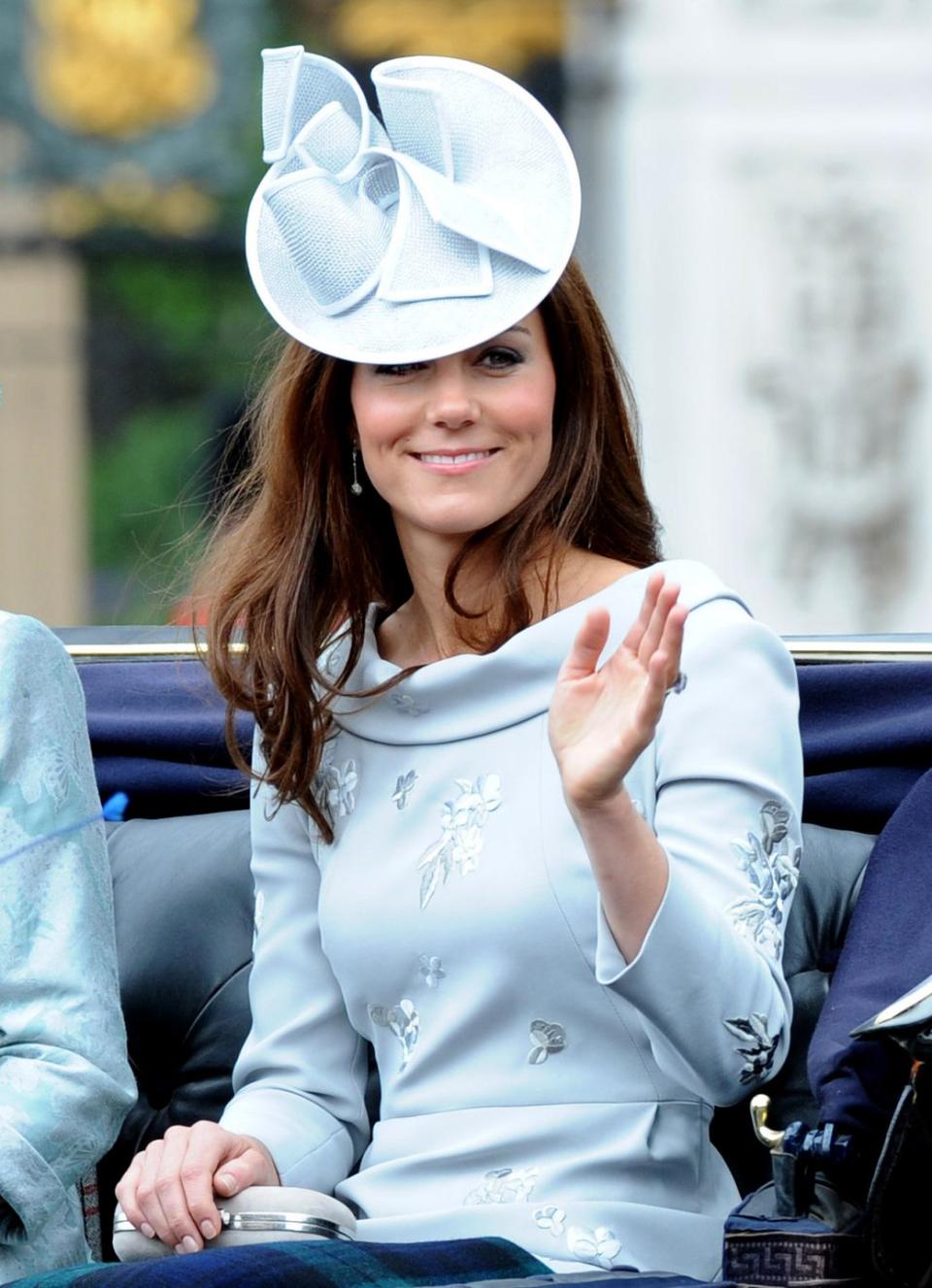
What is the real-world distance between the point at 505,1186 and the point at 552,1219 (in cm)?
7

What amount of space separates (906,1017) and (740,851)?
0.95ft

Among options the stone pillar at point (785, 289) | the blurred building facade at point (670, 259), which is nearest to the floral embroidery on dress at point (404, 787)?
the blurred building facade at point (670, 259)

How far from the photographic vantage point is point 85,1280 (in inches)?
71.7

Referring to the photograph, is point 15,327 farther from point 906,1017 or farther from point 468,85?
point 906,1017

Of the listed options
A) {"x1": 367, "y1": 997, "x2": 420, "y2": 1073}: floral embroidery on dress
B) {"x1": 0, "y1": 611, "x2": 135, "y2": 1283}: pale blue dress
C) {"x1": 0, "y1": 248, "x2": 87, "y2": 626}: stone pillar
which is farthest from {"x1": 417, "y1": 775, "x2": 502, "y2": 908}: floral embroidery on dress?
{"x1": 0, "y1": 248, "x2": 87, "y2": 626}: stone pillar

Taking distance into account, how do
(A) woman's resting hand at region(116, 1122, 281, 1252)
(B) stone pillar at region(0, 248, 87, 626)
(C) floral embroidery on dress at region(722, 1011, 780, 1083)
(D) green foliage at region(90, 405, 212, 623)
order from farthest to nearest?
1. (B) stone pillar at region(0, 248, 87, 626)
2. (D) green foliage at region(90, 405, 212, 623)
3. (A) woman's resting hand at region(116, 1122, 281, 1252)
4. (C) floral embroidery on dress at region(722, 1011, 780, 1083)

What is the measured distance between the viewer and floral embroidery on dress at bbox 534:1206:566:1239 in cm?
203

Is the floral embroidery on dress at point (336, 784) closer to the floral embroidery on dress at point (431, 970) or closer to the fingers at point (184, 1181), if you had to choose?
the floral embroidery on dress at point (431, 970)

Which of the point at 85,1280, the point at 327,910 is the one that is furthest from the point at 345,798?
the point at 85,1280

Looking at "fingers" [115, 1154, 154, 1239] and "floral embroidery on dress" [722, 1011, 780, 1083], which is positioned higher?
"floral embroidery on dress" [722, 1011, 780, 1083]

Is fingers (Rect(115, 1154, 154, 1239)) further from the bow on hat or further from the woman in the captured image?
the bow on hat

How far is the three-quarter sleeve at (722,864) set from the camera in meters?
1.88

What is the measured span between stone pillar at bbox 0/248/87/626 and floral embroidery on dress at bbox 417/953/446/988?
4.40 metres

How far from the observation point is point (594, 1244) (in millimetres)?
2025
